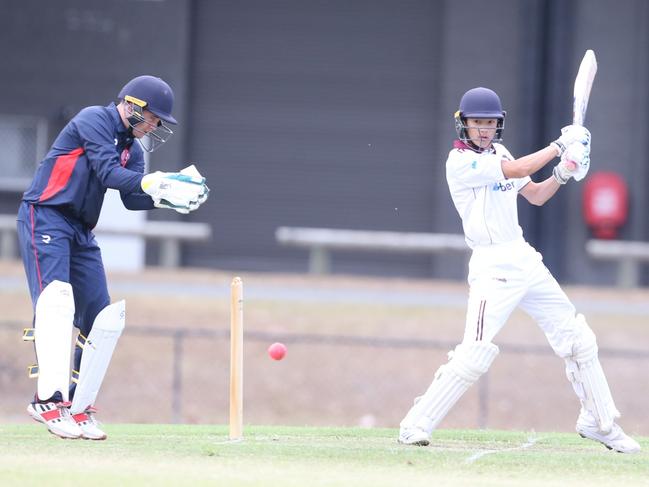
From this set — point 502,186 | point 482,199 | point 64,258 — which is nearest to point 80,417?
point 64,258

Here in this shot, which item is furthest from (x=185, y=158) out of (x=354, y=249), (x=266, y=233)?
(x=354, y=249)

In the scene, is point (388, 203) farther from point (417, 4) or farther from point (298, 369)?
point (298, 369)

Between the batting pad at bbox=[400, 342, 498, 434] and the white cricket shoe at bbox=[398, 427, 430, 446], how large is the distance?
0.03 meters

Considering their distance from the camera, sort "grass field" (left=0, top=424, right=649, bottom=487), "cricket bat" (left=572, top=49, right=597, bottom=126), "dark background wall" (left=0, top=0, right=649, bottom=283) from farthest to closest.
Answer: "dark background wall" (left=0, top=0, right=649, bottom=283), "cricket bat" (left=572, top=49, right=597, bottom=126), "grass field" (left=0, top=424, right=649, bottom=487)

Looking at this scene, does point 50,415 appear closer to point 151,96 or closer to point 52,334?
point 52,334

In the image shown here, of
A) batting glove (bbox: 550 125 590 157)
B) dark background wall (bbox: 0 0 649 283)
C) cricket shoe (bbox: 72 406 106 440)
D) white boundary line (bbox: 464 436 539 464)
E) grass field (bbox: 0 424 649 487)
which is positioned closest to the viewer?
grass field (bbox: 0 424 649 487)

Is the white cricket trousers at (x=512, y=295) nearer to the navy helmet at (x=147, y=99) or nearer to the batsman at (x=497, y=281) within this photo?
the batsman at (x=497, y=281)

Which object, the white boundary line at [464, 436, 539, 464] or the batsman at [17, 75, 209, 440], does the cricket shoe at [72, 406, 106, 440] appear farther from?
the white boundary line at [464, 436, 539, 464]

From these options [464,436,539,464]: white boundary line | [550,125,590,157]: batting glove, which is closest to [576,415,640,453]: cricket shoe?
[464,436,539,464]: white boundary line

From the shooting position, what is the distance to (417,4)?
70.9ft

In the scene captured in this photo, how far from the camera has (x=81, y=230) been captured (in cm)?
771

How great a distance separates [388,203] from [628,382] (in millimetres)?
7641

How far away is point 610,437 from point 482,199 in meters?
1.58

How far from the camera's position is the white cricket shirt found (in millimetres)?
7520
